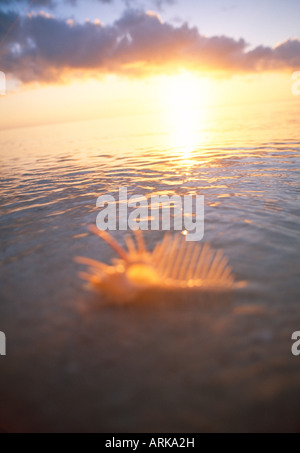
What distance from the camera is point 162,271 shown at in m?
3.88

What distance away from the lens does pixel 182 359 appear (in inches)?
100

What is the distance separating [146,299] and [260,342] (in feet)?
4.58

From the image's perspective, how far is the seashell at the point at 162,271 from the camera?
3285 mm

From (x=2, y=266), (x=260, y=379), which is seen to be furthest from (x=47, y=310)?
(x=260, y=379)
